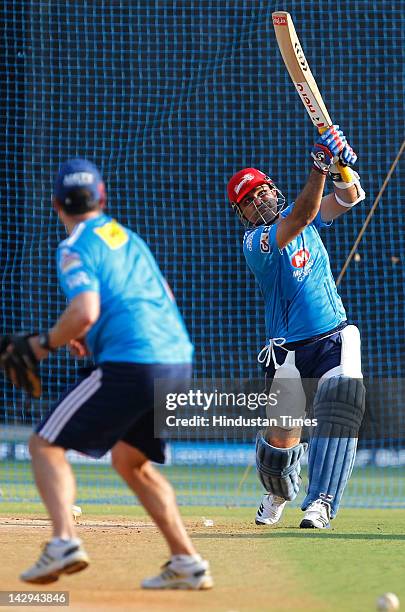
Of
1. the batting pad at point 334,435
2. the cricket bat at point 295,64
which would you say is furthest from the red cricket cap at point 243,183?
the batting pad at point 334,435

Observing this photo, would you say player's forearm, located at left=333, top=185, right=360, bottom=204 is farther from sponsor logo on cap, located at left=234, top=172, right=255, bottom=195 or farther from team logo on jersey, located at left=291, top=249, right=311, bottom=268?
sponsor logo on cap, located at left=234, top=172, right=255, bottom=195

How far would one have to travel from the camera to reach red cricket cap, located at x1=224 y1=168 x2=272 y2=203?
24.3 feet

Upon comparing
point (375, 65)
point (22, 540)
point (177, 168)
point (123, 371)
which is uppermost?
point (375, 65)

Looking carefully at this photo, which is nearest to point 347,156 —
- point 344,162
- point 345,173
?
point 344,162

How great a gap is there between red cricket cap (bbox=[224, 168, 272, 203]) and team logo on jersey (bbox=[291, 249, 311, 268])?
21.0 inches

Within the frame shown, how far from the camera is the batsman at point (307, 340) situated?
7086mm

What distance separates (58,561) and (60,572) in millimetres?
51

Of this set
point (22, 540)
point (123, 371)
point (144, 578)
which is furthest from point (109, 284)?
point (22, 540)

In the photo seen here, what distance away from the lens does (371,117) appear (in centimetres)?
1711

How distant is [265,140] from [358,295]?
10.4 ft

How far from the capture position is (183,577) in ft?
15.5

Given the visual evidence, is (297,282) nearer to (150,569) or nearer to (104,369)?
(150,569)

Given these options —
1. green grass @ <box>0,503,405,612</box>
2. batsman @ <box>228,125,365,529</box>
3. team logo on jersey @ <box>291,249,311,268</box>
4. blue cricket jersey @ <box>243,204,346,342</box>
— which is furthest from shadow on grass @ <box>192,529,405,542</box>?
team logo on jersey @ <box>291,249,311,268</box>

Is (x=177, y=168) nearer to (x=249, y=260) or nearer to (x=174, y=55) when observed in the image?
(x=174, y=55)
